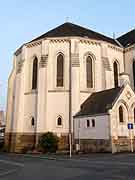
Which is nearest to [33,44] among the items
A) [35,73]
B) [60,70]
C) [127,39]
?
[35,73]

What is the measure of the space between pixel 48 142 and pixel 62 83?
8.36 m

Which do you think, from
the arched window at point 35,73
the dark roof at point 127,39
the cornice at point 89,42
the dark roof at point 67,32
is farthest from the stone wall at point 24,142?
the dark roof at point 127,39

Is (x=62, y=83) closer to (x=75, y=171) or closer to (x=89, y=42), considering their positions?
(x=89, y=42)

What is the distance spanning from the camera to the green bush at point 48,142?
27.1 meters

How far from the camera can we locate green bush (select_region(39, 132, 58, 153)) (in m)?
27.1

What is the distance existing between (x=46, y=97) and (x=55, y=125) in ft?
12.4

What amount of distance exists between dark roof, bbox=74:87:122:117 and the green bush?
4.08 m

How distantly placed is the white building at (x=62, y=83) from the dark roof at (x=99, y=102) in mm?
173

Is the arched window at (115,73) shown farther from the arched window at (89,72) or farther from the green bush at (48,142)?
the green bush at (48,142)

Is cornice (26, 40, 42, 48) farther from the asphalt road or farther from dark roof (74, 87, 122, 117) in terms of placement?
the asphalt road

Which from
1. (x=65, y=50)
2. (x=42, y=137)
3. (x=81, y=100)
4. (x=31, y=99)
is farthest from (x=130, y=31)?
(x=42, y=137)

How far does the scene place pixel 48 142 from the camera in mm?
27219

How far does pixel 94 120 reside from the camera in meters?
25.9

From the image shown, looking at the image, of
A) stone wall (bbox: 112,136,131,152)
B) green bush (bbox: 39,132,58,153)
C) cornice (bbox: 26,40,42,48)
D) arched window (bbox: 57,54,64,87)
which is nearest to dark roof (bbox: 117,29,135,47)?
arched window (bbox: 57,54,64,87)
